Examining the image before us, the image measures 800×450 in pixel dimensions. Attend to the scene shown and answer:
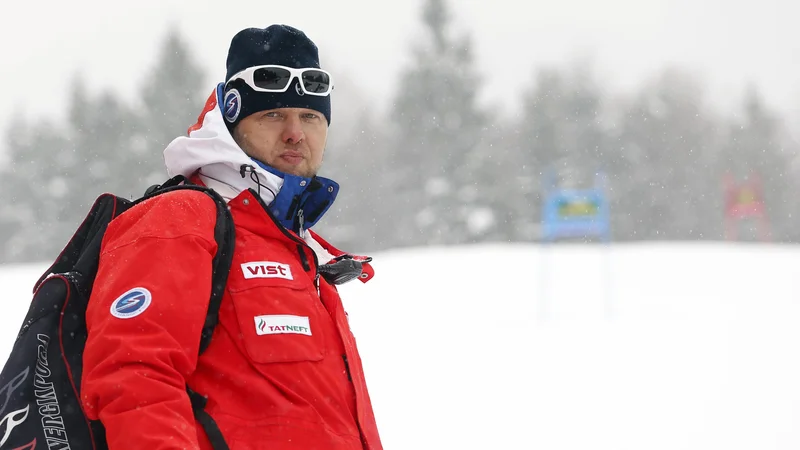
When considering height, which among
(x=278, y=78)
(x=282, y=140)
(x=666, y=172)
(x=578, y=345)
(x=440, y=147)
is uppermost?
(x=278, y=78)

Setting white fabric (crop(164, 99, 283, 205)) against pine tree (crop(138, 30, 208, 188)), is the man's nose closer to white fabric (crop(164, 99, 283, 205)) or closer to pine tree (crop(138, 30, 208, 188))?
white fabric (crop(164, 99, 283, 205))

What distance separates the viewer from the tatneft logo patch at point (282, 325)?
1.60 m

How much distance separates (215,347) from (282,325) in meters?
0.13

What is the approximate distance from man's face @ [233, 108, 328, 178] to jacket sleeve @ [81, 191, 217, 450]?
40 centimetres

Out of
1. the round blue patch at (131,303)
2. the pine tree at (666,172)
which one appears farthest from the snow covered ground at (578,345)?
the pine tree at (666,172)

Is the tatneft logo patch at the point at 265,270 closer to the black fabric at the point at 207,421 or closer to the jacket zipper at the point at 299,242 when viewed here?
the jacket zipper at the point at 299,242

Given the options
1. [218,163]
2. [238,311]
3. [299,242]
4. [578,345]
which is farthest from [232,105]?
[578,345]

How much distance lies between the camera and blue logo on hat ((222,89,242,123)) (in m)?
2.02

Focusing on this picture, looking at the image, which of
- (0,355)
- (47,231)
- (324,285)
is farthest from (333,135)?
(324,285)

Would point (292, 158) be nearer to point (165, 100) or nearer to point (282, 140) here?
point (282, 140)

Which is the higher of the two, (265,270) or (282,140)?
(282,140)

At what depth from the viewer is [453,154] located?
3531cm

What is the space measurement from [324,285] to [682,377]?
20.2 feet

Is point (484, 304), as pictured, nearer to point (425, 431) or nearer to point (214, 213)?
point (425, 431)
